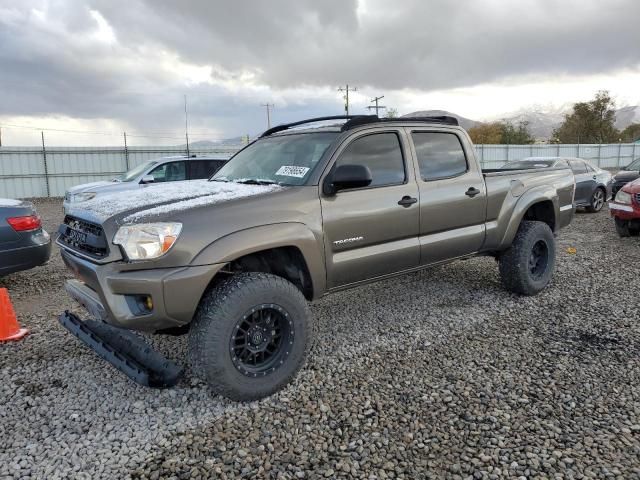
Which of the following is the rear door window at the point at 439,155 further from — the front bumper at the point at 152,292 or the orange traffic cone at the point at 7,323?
the orange traffic cone at the point at 7,323

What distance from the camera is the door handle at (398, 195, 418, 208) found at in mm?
3940

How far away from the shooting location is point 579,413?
9.71 feet

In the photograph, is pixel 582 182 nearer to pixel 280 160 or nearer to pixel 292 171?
pixel 280 160

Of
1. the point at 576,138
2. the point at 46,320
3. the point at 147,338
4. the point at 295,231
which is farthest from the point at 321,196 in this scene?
the point at 576,138

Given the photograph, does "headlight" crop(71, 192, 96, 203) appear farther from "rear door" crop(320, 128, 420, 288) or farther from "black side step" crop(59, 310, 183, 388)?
"rear door" crop(320, 128, 420, 288)

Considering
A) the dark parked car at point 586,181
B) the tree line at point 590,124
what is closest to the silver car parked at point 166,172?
the dark parked car at point 586,181

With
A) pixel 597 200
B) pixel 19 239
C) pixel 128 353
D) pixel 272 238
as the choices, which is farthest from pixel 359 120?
pixel 597 200

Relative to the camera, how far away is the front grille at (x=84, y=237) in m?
3.00

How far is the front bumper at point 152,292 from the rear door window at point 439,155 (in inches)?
87.2

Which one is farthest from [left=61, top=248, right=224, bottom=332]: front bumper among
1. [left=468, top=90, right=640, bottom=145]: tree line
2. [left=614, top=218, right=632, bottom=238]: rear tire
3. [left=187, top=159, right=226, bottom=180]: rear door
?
[left=468, top=90, right=640, bottom=145]: tree line

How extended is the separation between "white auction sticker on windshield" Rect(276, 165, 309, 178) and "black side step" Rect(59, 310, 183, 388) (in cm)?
164

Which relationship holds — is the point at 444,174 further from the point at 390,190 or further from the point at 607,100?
the point at 607,100

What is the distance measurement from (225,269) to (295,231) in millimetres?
568

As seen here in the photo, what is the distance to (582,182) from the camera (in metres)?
11.9
